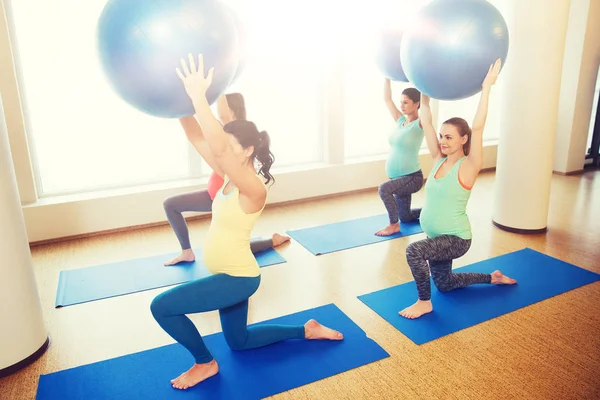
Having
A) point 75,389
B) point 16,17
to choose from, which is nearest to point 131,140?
point 16,17

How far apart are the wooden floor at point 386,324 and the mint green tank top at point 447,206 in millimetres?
542

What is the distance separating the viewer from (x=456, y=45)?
2.29m

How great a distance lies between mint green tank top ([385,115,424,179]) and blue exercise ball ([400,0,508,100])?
136 cm

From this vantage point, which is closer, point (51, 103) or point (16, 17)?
point (16, 17)

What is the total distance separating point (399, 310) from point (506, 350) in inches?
23.6

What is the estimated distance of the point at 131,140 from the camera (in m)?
4.31

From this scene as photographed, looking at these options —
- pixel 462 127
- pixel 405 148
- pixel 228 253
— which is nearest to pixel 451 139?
pixel 462 127

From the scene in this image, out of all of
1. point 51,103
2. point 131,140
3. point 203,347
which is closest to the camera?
point 203,347

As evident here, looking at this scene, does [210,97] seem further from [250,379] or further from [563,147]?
[563,147]

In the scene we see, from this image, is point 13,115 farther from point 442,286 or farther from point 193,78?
point 442,286

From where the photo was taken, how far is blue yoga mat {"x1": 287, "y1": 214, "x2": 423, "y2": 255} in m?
3.74

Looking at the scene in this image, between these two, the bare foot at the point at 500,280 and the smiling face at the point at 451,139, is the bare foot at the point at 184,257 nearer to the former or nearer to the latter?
the smiling face at the point at 451,139

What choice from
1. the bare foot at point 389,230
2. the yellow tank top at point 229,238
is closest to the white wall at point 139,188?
the bare foot at point 389,230

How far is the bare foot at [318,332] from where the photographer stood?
7.93 feet
